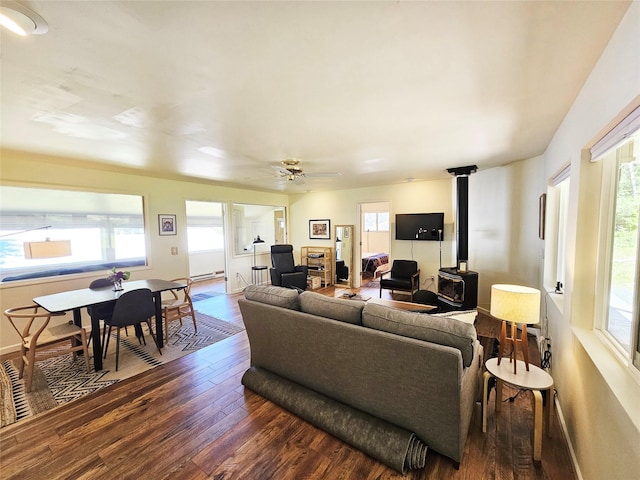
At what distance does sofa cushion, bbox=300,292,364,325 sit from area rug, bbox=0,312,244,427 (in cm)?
205

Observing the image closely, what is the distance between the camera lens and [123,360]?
307cm

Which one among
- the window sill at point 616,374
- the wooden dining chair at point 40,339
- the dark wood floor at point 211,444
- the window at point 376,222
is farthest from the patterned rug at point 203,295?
the window at point 376,222

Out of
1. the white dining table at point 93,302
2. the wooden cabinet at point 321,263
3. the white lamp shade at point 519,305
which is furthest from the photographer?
the wooden cabinet at point 321,263

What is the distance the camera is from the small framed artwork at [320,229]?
6949 mm

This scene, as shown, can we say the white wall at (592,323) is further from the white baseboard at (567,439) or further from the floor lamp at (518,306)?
the floor lamp at (518,306)

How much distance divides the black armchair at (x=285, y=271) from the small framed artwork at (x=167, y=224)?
2.03m

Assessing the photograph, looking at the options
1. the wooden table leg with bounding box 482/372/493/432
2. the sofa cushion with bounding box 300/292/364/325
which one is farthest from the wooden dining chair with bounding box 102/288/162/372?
the wooden table leg with bounding box 482/372/493/432

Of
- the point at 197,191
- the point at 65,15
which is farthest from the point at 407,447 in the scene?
the point at 197,191

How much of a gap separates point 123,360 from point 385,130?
3905 mm

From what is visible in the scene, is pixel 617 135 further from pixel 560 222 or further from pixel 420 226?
pixel 420 226

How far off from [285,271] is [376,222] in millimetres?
5025

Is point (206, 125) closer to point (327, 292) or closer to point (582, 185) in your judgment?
point (582, 185)

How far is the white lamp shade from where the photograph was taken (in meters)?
1.79

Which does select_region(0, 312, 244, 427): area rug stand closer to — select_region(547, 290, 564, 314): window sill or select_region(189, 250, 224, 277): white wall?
select_region(189, 250, 224, 277): white wall
